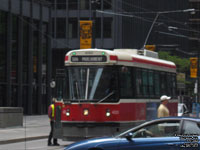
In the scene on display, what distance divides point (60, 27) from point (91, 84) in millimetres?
46494

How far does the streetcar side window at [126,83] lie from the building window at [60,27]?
44955mm

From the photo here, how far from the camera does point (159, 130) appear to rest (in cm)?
1074

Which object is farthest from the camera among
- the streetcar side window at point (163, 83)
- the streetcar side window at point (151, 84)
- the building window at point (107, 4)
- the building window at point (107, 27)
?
the building window at point (107, 27)

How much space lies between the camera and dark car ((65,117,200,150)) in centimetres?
1041

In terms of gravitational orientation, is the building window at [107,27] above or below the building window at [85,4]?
below

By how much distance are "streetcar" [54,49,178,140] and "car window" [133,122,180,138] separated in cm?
745

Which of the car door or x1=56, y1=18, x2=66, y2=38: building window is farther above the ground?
x1=56, y1=18, x2=66, y2=38: building window

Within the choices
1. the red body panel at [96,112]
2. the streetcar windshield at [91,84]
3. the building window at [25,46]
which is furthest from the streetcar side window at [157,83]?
the building window at [25,46]

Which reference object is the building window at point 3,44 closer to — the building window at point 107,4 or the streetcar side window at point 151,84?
the building window at point 107,4

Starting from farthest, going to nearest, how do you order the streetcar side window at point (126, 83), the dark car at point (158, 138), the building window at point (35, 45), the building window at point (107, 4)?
1. the building window at point (107, 4)
2. the building window at point (35, 45)
3. the streetcar side window at point (126, 83)
4. the dark car at point (158, 138)

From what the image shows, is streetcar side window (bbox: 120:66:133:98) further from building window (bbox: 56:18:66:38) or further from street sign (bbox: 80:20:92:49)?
building window (bbox: 56:18:66:38)

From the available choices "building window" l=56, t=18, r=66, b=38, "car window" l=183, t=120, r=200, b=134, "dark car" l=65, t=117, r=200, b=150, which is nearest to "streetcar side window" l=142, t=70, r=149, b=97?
"dark car" l=65, t=117, r=200, b=150

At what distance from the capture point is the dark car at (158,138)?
34.2 ft

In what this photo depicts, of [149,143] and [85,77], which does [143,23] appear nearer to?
[85,77]
